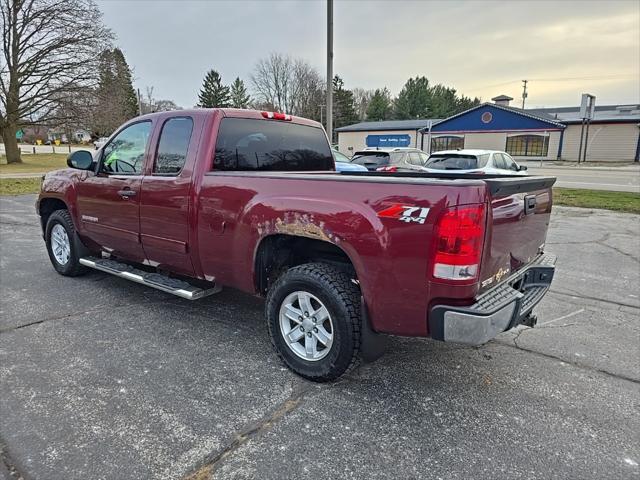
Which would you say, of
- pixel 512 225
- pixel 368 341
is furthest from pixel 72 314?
pixel 512 225

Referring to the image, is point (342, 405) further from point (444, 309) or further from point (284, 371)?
point (444, 309)

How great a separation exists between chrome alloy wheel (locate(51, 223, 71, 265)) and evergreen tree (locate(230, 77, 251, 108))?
3235 inches

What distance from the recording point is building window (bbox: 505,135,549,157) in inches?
1697

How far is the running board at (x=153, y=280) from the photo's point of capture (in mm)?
3767

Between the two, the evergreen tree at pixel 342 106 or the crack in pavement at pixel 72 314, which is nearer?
the crack in pavement at pixel 72 314

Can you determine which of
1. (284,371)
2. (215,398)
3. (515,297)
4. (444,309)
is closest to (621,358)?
(515,297)

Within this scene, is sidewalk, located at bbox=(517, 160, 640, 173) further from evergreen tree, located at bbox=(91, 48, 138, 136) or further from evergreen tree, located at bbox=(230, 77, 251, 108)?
evergreen tree, located at bbox=(230, 77, 251, 108)

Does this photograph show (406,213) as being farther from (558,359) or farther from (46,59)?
(46,59)

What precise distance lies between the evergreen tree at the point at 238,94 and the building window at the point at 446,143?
46316 mm

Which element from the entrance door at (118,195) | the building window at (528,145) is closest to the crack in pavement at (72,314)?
the entrance door at (118,195)

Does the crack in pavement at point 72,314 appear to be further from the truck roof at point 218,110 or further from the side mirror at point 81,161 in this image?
the truck roof at point 218,110

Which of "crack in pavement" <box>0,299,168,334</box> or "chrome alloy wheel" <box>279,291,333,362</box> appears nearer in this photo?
"chrome alloy wheel" <box>279,291,333,362</box>

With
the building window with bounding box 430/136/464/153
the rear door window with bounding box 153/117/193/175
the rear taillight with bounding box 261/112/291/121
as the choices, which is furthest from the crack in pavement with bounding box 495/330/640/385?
the building window with bounding box 430/136/464/153

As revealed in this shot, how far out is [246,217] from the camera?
10.8 feet
